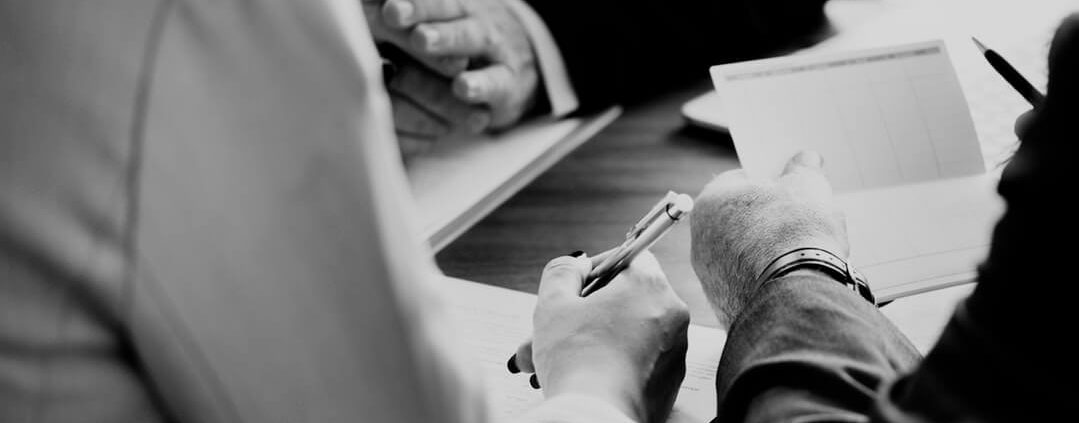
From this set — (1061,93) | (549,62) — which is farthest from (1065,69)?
(549,62)

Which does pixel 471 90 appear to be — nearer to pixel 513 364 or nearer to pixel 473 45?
pixel 473 45

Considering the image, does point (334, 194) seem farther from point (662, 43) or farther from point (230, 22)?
point (662, 43)

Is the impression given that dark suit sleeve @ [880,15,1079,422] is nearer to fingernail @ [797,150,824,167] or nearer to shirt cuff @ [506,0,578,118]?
fingernail @ [797,150,824,167]

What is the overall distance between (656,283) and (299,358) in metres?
0.33

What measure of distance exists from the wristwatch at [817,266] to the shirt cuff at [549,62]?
1.65 feet

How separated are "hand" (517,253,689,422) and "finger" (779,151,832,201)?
5.9 inches

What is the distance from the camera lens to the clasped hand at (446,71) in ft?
3.05

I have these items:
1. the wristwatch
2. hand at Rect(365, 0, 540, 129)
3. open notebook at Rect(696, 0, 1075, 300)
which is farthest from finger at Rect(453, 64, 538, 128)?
the wristwatch

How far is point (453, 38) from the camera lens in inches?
37.6

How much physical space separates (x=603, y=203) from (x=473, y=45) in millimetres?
253

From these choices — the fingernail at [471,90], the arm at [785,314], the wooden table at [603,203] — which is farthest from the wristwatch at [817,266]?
the fingernail at [471,90]

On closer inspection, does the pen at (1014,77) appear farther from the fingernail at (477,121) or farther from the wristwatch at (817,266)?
the fingernail at (477,121)

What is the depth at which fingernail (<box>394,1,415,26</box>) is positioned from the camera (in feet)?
2.96

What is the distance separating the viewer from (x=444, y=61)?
3.20ft
